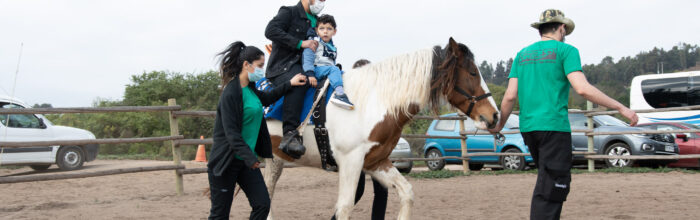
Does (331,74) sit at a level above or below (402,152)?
above

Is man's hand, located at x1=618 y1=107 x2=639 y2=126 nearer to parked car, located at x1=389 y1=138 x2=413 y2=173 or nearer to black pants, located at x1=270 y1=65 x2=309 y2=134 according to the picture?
black pants, located at x1=270 y1=65 x2=309 y2=134

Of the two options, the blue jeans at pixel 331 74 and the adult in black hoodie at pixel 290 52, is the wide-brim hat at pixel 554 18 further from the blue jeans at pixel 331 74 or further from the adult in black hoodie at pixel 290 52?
the adult in black hoodie at pixel 290 52

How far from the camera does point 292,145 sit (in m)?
3.97

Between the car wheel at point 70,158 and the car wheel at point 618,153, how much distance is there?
1205 cm

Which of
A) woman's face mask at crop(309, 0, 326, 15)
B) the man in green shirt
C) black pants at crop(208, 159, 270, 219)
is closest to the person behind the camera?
the man in green shirt

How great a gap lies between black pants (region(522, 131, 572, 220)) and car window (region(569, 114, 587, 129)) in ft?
30.9

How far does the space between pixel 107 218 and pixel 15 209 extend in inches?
60.7

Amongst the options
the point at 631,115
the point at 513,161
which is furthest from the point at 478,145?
the point at 631,115

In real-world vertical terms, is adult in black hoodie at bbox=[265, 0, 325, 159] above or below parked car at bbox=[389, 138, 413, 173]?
above

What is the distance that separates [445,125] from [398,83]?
28.9 ft

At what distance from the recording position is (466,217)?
5703mm

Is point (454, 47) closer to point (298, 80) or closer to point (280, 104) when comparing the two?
point (298, 80)

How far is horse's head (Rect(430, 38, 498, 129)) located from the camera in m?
3.91

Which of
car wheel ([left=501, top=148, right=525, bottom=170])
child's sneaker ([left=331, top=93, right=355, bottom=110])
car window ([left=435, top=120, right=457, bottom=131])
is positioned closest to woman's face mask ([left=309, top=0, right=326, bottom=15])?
child's sneaker ([left=331, top=93, right=355, bottom=110])
